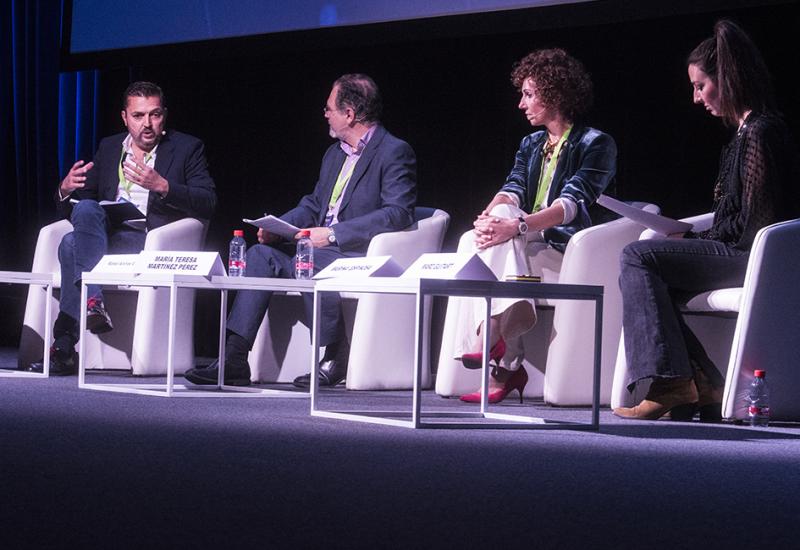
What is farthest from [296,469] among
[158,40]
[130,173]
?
[158,40]

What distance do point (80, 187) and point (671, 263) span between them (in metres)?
2.50

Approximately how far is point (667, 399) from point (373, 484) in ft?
4.87

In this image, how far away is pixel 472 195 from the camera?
16.8ft

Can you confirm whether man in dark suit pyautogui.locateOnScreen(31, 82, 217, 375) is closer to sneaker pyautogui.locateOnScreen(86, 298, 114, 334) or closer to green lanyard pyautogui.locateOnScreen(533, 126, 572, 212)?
sneaker pyautogui.locateOnScreen(86, 298, 114, 334)

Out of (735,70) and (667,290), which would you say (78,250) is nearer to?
(667,290)

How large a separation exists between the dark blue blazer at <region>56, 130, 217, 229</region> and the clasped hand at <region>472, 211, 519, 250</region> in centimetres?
143

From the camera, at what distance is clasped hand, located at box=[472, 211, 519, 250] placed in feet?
11.3

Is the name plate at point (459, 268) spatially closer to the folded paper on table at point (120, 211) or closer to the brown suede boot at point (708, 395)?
the brown suede boot at point (708, 395)

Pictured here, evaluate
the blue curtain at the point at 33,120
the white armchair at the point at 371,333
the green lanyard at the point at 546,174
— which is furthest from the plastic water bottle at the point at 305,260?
the blue curtain at the point at 33,120

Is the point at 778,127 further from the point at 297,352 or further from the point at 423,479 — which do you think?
the point at 297,352

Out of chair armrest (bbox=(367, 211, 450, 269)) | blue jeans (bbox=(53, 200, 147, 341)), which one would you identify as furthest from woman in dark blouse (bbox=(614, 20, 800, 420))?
blue jeans (bbox=(53, 200, 147, 341))

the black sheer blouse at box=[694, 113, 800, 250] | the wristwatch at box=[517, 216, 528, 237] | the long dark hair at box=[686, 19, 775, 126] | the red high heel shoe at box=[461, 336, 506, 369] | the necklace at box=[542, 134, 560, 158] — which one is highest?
the long dark hair at box=[686, 19, 775, 126]

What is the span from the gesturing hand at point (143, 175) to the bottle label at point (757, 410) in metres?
2.37

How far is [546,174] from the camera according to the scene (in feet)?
12.6
